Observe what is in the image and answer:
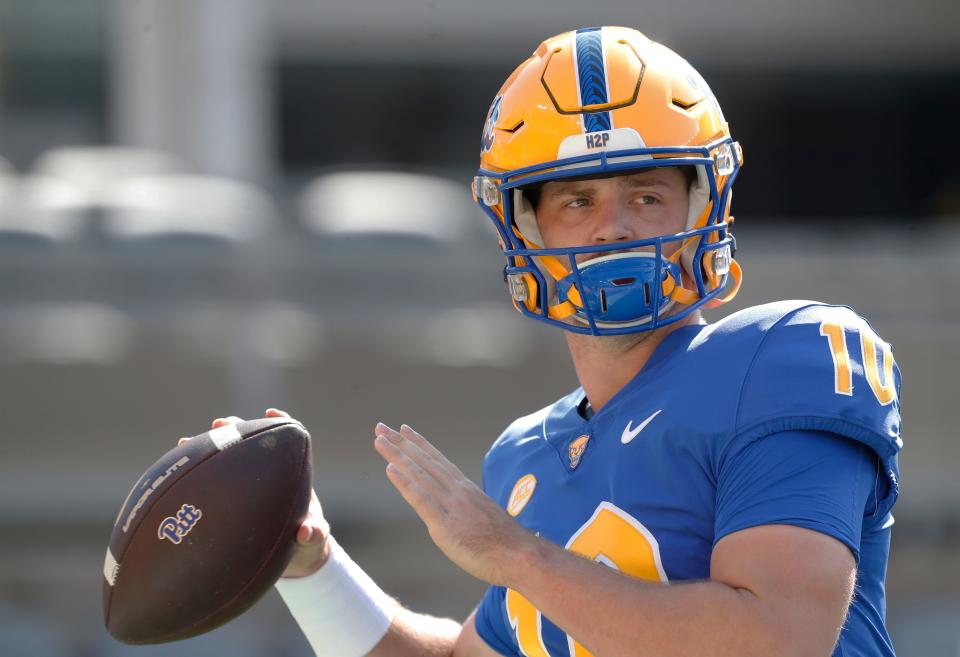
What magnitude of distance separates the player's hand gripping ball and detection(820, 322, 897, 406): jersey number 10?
926 millimetres

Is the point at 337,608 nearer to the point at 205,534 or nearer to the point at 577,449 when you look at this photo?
the point at 205,534

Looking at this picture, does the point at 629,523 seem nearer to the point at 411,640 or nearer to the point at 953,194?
the point at 411,640

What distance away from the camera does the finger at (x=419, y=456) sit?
2000mm

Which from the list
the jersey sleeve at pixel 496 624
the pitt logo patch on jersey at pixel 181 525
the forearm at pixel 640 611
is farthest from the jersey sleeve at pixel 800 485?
the pitt logo patch on jersey at pixel 181 525

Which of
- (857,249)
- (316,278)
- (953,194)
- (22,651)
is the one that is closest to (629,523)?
(22,651)

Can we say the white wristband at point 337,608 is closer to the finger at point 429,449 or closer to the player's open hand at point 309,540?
the player's open hand at point 309,540

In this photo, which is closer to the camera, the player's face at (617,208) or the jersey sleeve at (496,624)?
the player's face at (617,208)

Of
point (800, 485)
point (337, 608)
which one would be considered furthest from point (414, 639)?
point (800, 485)

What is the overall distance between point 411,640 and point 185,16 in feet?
31.4

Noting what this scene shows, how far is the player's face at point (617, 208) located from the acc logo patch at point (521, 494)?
1.31ft

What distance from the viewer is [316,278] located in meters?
7.03

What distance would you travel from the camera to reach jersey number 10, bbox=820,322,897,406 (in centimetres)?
193

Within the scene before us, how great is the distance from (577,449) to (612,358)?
0.18 metres

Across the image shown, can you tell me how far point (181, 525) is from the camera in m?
2.27
